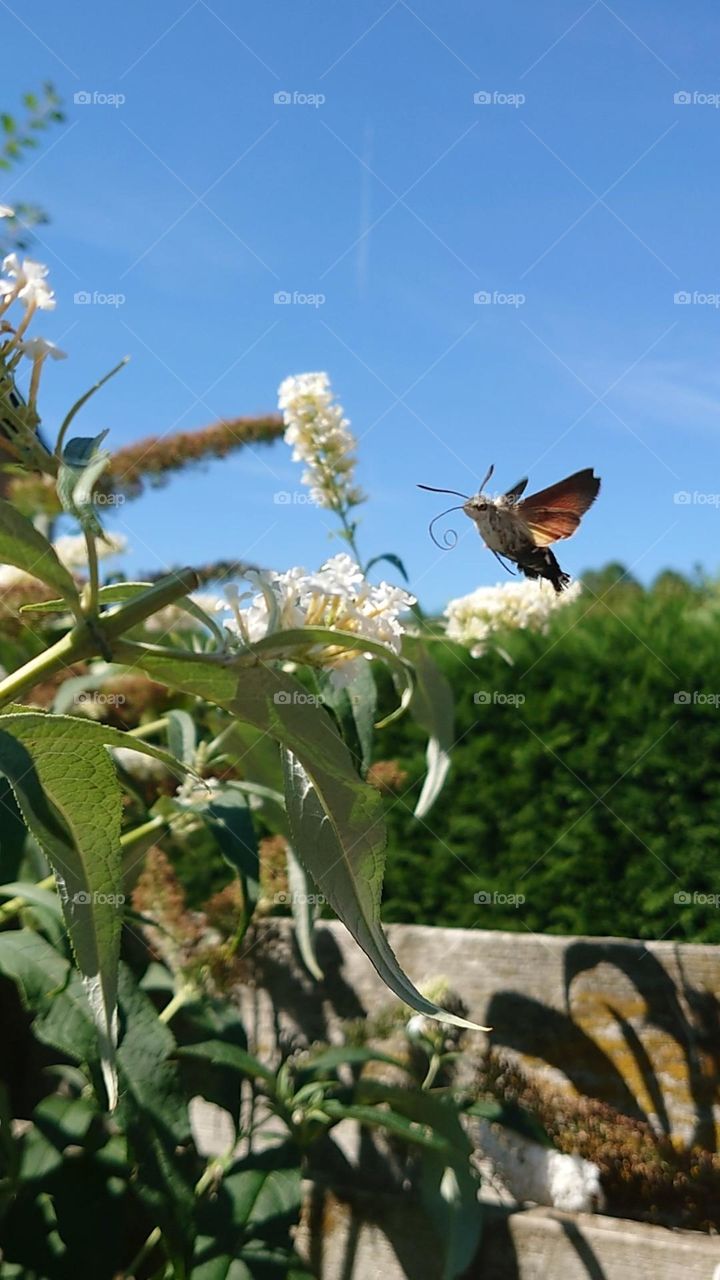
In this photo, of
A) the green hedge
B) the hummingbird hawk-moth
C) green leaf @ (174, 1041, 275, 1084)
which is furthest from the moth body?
the green hedge

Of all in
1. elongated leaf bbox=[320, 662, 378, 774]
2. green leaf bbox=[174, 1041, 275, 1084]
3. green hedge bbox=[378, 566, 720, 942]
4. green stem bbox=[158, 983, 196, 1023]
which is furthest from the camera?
green hedge bbox=[378, 566, 720, 942]

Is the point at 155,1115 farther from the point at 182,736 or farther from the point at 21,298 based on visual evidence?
the point at 21,298

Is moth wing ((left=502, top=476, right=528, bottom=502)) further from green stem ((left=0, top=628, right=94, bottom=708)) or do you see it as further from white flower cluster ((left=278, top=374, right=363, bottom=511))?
white flower cluster ((left=278, top=374, right=363, bottom=511))

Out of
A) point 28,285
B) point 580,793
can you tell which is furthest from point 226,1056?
point 580,793

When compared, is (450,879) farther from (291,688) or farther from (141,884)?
(291,688)

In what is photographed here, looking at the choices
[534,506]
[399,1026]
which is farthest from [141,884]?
[534,506]

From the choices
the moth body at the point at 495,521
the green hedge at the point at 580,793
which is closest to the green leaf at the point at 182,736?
the moth body at the point at 495,521
